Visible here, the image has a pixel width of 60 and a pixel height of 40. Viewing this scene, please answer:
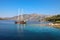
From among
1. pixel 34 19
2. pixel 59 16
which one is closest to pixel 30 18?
pixel 34 19

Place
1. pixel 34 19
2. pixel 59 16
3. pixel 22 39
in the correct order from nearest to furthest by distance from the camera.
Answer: pixel 22 39
pixel 59 16
pixel 34 19

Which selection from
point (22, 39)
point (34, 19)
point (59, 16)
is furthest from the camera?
point (34, 19)

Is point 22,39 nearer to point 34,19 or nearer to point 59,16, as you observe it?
point 59,16

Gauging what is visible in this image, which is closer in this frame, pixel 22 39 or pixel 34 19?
pixel 22 39

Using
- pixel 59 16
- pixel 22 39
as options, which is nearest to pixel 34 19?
pixel 59 16

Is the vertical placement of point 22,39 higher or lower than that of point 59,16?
lower

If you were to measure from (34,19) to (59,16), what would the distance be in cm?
2915

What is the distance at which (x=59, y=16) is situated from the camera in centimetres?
4216

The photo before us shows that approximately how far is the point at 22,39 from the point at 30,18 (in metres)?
61.9

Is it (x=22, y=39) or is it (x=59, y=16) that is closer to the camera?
(x=22, y=39)

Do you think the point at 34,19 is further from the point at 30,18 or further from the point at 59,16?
the point at 59,16

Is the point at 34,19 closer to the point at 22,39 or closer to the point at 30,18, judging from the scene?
the point at 30,18

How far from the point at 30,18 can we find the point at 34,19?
285cm

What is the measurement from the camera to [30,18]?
71938 mm
